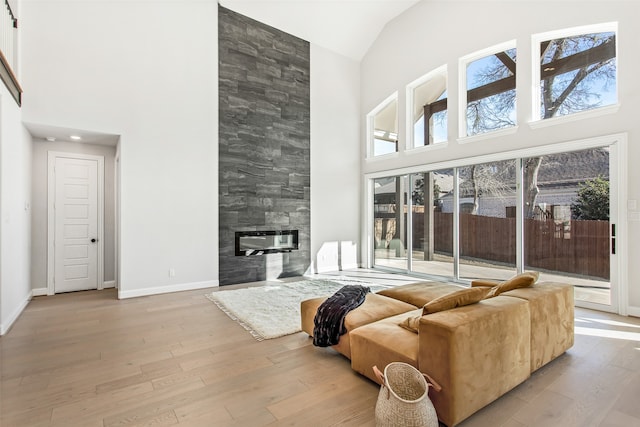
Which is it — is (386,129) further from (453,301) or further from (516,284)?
(453,301)

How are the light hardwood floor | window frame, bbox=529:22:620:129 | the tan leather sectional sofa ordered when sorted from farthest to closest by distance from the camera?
window frame, bbox=529:22:620:129 < the light hardwood floor < the tan leather sectional sofa

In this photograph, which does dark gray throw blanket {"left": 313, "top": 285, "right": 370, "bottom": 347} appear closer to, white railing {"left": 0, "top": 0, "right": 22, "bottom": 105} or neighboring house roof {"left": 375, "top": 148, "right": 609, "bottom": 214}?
neighboring house roof {"left": 375, "top": 148, "right": 609, "bottom": 214}

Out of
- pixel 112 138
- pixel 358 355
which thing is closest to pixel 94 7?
pixel 112 138

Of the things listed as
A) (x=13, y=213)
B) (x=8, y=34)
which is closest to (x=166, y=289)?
(x=13, y=213)

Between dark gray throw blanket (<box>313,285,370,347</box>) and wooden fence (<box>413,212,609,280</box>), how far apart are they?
3.34 metres

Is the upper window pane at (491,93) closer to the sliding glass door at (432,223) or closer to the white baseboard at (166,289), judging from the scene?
the sliding glass door at (432,223)

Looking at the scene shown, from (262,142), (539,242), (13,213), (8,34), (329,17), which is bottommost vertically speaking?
(539,242)

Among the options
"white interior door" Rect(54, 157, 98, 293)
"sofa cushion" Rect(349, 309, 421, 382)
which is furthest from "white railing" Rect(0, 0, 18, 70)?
"sofa cushion" Rect(349, 309, 421, 382)

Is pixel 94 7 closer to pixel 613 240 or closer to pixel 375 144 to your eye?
pixel 375 144

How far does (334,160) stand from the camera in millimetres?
7348

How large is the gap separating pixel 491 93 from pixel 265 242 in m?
4.88

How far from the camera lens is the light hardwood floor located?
6.62ft

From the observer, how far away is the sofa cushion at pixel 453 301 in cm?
212

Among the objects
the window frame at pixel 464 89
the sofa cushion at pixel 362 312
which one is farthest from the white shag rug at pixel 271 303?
the window frame at pixel 464 89
